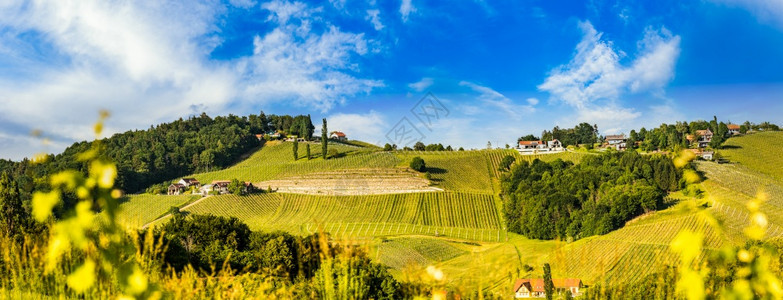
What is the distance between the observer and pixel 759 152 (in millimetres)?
109750

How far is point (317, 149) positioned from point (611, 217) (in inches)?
3156

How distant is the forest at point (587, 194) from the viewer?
73000 millimetres

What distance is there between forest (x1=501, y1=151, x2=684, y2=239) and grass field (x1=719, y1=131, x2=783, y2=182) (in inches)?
1064

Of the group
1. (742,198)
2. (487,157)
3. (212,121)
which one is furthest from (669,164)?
(212,121)

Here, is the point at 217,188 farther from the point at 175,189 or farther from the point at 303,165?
the point at 303,165

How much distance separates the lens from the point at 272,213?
8594cm

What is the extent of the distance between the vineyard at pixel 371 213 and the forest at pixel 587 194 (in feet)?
17.8

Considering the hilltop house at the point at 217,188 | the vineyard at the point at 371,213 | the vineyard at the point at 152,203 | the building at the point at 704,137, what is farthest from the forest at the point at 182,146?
the building at the point at 704,137

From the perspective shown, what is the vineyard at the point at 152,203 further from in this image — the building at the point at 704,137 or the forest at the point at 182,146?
the building at the point at 704,137

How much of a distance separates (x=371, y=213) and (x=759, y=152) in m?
87.5

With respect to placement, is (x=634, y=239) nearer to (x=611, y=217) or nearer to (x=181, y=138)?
(x=611, y=217)

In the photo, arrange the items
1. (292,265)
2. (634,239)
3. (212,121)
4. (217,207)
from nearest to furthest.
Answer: (292,265)
(634,239)
(217,207)
(212,121)

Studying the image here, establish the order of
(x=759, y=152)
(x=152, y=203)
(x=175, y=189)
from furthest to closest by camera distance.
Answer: (x=759, y=152), (x=175, y=189), (x=152, y=203)

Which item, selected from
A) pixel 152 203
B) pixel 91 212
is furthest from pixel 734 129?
pixel 91 212
